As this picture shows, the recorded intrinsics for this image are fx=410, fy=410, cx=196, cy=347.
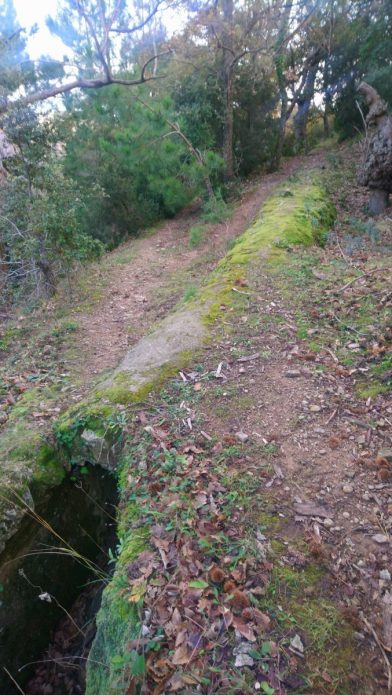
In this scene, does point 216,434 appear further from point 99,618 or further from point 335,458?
point 99,618

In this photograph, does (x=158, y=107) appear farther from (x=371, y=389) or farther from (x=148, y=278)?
(x=371, y=389)

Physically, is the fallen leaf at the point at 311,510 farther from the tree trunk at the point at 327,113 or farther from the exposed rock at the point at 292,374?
the tree trunk at the point at 327,113

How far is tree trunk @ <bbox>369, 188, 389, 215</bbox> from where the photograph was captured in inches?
311

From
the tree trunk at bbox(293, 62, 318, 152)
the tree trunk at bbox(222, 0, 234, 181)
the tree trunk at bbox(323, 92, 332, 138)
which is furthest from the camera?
the tree trunk at bbox(323, 92, 332, 138)

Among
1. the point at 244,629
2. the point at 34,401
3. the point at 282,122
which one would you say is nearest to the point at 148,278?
the point at 34,401

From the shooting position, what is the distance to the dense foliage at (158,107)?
23.3ft

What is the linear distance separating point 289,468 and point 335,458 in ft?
1.01

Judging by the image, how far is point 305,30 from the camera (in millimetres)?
12469

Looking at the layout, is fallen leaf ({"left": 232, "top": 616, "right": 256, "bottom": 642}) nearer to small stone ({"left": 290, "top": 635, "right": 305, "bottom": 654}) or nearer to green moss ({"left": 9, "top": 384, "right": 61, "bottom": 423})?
small stone ({"left": 290, "top": 635, "right": 305, "bottom": 654})

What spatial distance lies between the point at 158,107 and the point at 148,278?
5.56m

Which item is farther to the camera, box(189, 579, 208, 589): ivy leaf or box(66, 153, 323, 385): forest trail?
box(66, 153, 323, 385): forest trail

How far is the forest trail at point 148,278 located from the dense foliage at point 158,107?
828 millimetres

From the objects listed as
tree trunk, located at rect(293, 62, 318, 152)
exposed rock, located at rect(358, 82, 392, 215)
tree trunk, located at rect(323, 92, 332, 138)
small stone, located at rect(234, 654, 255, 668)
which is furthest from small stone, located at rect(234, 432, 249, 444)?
tree trunk, located at rect(323, 92, 332, 138)

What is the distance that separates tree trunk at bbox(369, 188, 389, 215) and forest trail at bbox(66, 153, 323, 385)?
8.74 ft
